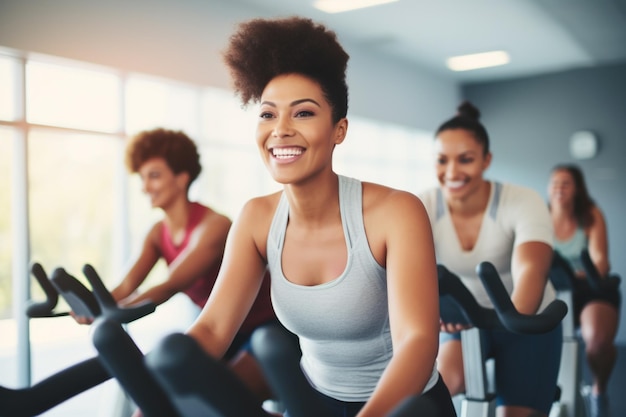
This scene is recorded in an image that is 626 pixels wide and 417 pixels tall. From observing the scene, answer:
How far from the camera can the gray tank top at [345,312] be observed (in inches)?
Result: 47.6

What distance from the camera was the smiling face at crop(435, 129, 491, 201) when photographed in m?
2.05

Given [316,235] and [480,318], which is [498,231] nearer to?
[480,318]

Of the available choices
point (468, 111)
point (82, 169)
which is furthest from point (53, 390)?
point (82, 169)

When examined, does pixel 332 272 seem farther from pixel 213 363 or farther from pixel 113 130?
pixel 113 130

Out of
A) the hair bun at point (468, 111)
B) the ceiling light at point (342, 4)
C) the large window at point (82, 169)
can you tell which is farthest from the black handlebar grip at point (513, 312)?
the ceiling light at point (342, 4)

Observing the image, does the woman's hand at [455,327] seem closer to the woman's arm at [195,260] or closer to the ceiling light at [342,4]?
the woman's arm at [195,260]

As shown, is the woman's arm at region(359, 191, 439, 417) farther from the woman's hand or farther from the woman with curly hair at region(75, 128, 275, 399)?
the woman with curly hair at region(75, 128, 275, 399)

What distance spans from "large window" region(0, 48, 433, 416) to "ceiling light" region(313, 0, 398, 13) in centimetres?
106

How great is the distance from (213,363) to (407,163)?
7.48 m

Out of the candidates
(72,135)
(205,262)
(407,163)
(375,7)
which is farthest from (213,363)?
(407,163)

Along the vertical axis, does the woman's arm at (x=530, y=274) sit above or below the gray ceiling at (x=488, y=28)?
below

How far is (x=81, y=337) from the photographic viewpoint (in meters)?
4.40

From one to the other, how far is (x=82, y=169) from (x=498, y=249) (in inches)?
129

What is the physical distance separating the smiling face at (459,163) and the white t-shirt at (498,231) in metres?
0.06
